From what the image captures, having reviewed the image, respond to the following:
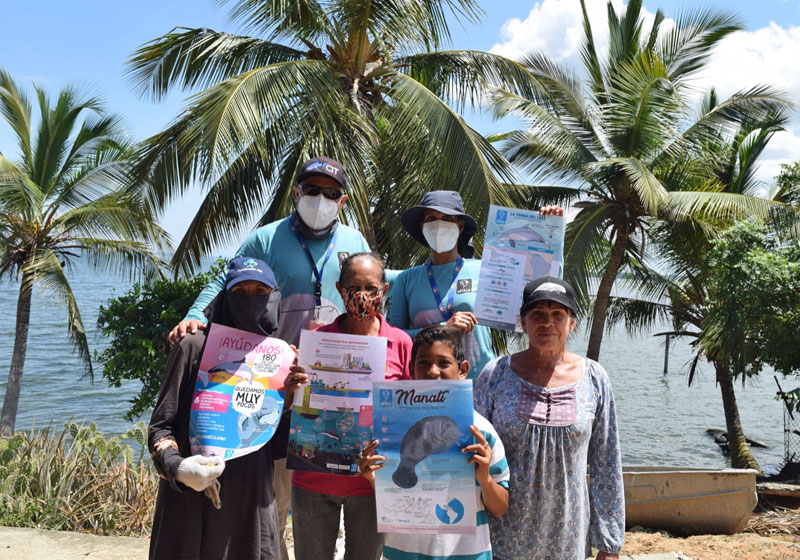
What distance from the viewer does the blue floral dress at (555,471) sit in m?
2.66

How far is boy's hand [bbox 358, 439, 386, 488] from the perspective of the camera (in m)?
2.52

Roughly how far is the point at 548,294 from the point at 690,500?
816 cm

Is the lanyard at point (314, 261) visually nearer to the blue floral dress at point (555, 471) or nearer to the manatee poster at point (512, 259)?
the manatee poster at point (512, 259)

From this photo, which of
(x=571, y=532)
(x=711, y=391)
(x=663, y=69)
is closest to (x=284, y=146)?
(x=663, y=69)

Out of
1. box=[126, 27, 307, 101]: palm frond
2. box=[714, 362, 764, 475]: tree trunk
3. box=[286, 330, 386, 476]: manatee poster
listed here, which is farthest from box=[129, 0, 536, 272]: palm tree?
box=[714, 362, 764, 475]: tree trunk

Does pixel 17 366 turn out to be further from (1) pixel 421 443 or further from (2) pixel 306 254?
(1) pixel 421 443

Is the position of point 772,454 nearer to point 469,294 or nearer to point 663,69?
point 663,69

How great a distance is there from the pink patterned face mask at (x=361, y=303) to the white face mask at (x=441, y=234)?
0.80m

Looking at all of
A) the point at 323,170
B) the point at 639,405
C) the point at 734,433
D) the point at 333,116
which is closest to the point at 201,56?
the point at 333,116

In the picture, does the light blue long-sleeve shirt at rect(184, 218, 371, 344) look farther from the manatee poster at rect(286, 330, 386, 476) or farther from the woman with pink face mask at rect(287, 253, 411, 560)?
the manatee poster at rect(286, 330, 386, 476)

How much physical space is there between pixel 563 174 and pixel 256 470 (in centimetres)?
1481

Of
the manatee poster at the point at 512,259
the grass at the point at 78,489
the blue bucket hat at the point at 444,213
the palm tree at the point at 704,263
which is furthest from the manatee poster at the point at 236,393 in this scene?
the palm tree at the point at 704,263

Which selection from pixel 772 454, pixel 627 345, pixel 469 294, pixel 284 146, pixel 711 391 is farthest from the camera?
pixel 627 345

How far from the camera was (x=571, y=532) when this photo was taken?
8.79ft
